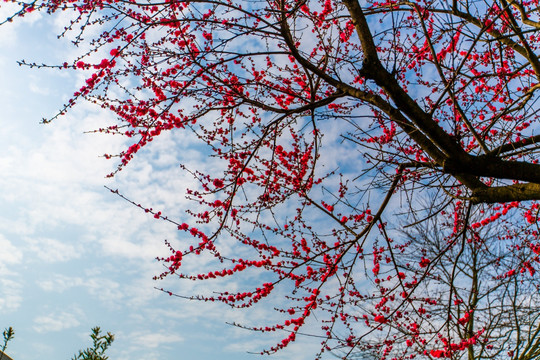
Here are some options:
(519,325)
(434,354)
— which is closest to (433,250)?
(519,325)

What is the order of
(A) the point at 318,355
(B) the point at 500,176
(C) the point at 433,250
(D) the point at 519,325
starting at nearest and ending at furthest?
(B) the point at 500,176, (A) the point at 318,355, (D) the point at 519,325, (C) the point at 433,250

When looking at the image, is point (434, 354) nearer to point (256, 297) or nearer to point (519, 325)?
point (519, 325)

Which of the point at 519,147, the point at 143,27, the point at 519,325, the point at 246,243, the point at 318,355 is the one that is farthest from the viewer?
the point at 519,325

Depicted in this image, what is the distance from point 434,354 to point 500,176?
11.8 ft

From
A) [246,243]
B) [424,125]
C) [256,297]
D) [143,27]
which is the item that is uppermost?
[143,27]

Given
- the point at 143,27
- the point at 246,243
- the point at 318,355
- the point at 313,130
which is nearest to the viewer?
the point at 143,27

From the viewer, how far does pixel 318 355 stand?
14.8 ft

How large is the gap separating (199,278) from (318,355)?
2.43 metres

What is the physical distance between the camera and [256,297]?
201 inches

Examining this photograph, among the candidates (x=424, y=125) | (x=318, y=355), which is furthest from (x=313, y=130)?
(x=318, y=355)

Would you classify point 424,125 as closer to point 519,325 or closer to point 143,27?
point 143,27

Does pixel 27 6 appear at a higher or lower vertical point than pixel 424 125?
higher

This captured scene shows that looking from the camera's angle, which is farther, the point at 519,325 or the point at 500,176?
the point at 519,325

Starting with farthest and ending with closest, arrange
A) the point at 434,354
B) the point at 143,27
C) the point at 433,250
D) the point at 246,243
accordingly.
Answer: the point at 433,250 < the point at 246,243 < the point at 434,354 < the point at 143,27
